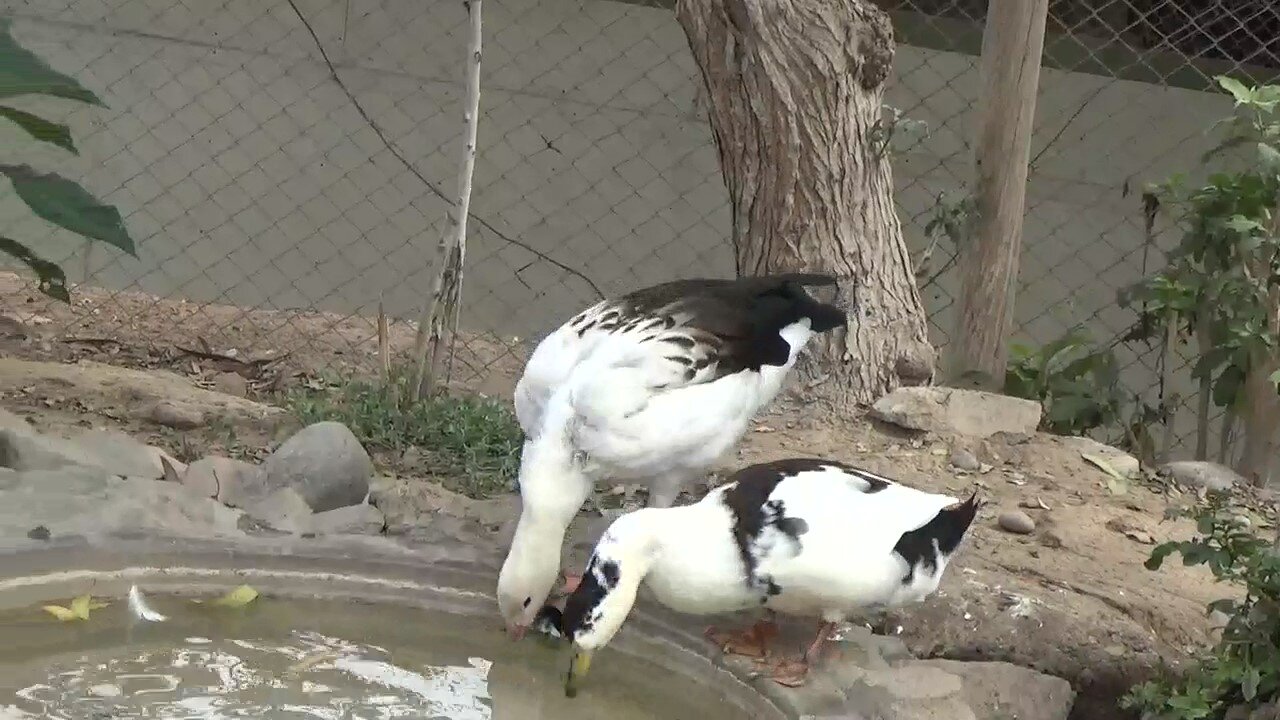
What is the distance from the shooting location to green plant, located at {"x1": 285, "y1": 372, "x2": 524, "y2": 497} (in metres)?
3.81

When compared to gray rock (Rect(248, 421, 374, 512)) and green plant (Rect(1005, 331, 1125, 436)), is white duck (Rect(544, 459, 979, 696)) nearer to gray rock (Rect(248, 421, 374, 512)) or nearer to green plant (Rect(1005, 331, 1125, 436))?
gray rock (Rect(248, 421, 374, 512))

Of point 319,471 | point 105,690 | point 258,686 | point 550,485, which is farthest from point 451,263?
point 105,690

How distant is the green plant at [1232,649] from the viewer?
248cm

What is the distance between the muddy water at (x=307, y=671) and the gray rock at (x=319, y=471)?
419 millimetres

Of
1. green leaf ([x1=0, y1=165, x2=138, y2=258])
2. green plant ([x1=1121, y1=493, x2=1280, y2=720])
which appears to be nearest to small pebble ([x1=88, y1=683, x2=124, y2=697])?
green leaf ([x1=0, y1=165, x2=138, y2=258])

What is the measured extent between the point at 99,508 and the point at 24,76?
4.90 feet

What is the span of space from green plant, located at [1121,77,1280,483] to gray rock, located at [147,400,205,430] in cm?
307

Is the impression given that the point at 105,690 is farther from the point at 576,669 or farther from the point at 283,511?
the point at 576,669

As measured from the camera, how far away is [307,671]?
272 cm

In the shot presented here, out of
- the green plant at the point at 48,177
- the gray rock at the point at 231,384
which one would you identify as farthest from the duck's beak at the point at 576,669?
the gray rock at the point at 231,384

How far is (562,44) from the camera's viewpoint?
674 cm

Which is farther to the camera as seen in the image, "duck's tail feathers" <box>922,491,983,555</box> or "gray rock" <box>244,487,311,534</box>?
"gray rock" <box>244,487,311,534</box>

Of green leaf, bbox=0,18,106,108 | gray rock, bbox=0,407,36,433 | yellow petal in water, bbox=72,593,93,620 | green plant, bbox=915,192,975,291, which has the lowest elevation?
yellow petal in water, bbox=72,593,93,620

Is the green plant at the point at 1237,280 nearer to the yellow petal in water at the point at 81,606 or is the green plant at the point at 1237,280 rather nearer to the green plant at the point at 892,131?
the green plant at the point at 892,131
